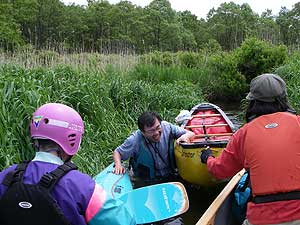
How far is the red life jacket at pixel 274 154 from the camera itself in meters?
2.48

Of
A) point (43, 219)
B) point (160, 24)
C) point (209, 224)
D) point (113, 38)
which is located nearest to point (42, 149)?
point (43, 219)

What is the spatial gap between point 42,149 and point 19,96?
3.06 meters

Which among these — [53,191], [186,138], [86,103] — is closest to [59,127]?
[53,191]

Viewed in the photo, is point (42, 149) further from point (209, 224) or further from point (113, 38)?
point (113, 38)

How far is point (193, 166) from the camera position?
475 centimetres

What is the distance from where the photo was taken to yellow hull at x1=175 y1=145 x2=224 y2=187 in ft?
15.5

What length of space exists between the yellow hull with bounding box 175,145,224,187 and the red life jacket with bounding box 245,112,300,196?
6.88ft

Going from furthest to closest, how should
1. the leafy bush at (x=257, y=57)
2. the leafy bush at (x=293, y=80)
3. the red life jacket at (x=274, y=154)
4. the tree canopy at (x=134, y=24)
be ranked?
the tree canopy at (x=134, y=24) → the leafy bush at (x=257, y=57) → the leafy bush at (x=293, y=80) → the red life jacket at (x=274, y=154)

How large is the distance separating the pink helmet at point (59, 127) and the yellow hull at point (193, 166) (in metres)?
2.82

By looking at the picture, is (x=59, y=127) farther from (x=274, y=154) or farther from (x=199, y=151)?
(x=199, y=151)

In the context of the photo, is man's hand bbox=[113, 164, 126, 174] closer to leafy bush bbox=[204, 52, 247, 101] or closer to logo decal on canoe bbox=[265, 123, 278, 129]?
logo decal on canoe bbox=[265, 123, 278, 129]

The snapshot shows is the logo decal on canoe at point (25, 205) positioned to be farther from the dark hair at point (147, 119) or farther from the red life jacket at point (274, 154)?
the dark hair at point (147, 119)

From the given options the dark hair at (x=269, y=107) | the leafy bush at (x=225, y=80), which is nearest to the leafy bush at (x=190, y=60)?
the leafy bush at (x=225, y=80)

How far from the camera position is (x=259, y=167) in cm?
254
